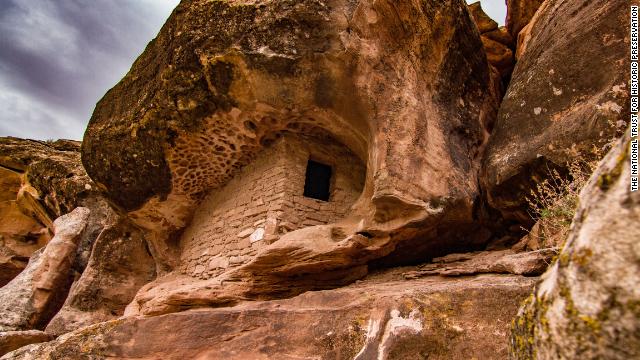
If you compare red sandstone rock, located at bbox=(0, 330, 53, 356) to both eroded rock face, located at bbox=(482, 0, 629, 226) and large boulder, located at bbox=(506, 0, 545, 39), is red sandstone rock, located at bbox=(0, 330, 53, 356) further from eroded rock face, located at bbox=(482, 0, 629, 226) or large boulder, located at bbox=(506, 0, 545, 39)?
large boulder, located at bbox=(506, 0, 545, 39)

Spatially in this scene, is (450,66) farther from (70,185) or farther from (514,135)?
(70,185)

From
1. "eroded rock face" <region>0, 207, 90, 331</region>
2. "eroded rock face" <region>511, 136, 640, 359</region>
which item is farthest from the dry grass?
"eroded rock face" <region>0, 207, 90, 331</region>

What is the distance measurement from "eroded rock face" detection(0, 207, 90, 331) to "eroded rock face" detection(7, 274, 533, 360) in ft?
13.9

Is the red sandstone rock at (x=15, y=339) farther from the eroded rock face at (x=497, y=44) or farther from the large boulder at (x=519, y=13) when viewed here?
the large boulder at (x=519, y=13)

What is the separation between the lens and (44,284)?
8.32 m

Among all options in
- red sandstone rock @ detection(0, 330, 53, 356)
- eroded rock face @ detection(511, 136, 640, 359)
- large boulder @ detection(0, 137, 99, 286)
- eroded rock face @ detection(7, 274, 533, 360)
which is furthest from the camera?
large boulder @ detection(0, 137, 99, 286)

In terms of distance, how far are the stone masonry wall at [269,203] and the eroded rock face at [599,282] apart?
4.10m

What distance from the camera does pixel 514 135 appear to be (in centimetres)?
479

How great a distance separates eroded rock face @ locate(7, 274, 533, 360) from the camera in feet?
9.25

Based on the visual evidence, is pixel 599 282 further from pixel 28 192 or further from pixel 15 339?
pixel 28 192

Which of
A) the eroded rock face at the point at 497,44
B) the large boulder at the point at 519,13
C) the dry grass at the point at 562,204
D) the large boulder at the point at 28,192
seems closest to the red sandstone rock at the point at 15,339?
the large boulder at the point at 28,192

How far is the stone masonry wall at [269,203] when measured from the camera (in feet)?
18.5

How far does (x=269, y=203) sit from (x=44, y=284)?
5492mm

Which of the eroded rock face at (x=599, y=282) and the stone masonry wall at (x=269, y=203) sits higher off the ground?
the stone masonry wall at (x=269, y=203)
